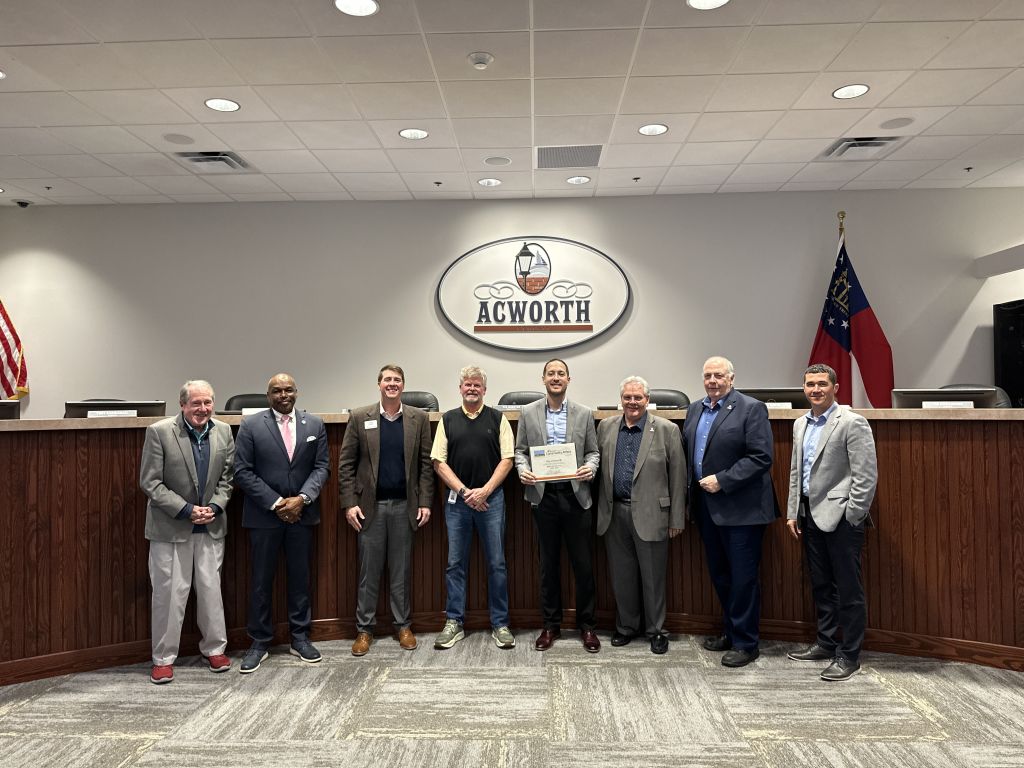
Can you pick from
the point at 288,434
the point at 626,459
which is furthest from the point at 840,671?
the point at 288,434

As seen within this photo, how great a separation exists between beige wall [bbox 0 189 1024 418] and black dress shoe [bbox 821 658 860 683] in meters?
3.75

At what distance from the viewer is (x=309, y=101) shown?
4.54 metres

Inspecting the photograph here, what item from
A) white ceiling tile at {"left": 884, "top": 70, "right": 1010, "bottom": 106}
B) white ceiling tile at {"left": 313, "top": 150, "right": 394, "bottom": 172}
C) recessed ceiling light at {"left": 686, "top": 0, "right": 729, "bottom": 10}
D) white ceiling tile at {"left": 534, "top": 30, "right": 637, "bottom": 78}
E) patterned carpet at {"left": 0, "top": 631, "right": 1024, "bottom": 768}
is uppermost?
white ceiling tile at {"left": 534, "top": 30, "right": 637, "bottom": 78}

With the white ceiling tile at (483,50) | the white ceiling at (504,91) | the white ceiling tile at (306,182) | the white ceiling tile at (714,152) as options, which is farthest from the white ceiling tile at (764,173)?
the white ceiling tile at (306,182)

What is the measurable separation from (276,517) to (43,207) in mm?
5777

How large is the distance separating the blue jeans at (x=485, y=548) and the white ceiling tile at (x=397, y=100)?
2.74 meters

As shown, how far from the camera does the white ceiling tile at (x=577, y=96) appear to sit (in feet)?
14.1

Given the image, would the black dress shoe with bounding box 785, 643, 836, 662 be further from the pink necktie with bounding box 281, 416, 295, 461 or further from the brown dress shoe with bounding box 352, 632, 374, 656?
the pink necktie with bounding box 281, 416, 295, 461

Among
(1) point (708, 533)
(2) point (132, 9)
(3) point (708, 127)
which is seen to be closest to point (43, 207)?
(2) point (132, 9)

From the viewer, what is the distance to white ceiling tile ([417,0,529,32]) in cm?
343

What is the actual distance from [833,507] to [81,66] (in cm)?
508

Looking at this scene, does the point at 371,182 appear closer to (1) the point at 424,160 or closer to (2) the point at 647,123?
(1) the point at 424,160

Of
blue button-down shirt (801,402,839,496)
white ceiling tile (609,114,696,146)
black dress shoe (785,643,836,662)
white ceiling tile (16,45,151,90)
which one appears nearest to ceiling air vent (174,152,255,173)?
white ceiling tile (16,45,151,90)

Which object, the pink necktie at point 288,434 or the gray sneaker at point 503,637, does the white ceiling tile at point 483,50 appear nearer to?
the pink necktie at point 288,434
